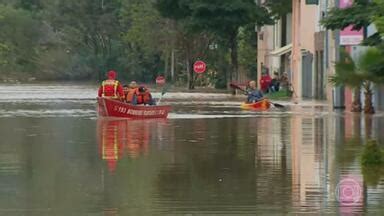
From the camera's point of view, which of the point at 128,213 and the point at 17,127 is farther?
the point at 17,127

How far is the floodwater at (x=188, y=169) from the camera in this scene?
13.4m

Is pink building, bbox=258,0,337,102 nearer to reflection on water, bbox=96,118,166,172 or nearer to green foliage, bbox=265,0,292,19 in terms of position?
green foliage, bbox=265,0,292,19

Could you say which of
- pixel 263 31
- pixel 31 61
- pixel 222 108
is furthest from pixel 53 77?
pixel 222 108

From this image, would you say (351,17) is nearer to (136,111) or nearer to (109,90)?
(136,111)

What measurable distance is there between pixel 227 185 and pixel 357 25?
5.28m

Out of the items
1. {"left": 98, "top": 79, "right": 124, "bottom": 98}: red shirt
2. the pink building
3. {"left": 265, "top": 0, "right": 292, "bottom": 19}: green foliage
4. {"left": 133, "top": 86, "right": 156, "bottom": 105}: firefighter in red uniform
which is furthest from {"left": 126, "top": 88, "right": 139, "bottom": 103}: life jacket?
{"left": 265, "top": 0, "right": 292, "bottom": 19}: green foliage

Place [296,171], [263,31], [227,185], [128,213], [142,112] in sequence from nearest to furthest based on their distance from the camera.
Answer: [128,213] → [227,185] → [296,171] → [142,112] → [263,31]

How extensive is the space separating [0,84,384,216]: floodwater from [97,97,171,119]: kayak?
1622mm

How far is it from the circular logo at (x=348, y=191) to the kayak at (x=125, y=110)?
17940 mm

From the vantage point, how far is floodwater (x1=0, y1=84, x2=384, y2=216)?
13438 mm

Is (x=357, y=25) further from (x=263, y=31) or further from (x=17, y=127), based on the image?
(x=263, y=31)

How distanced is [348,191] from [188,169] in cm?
381

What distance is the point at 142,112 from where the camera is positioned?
34.3 meters

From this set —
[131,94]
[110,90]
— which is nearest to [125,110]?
[110,90]
